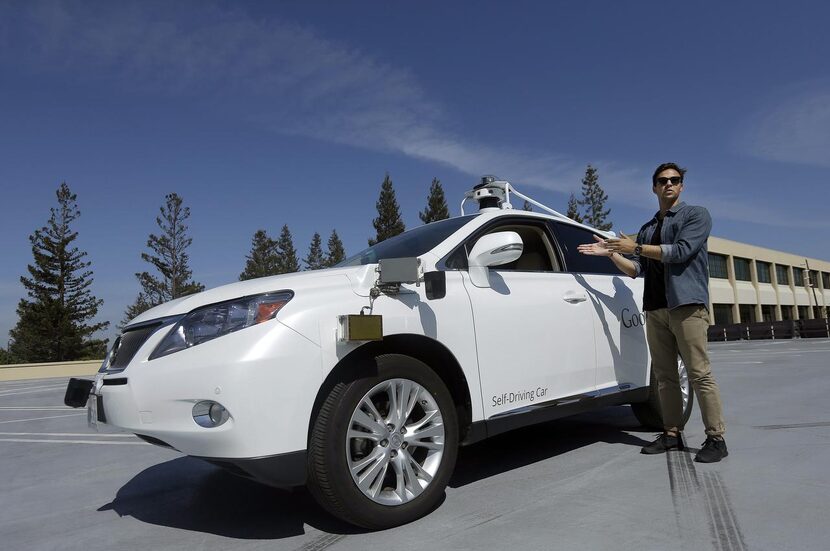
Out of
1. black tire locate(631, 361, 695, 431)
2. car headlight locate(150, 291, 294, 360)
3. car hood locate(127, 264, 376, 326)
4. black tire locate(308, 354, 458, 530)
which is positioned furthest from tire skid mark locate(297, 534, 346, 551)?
black tire locate(631, 361, 695, 431)

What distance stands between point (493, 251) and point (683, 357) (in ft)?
5.23

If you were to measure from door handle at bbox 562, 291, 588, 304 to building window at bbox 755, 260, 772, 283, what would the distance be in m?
63.2

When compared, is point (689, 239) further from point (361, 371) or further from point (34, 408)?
point (34, 408)

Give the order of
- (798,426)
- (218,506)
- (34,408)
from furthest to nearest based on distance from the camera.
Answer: (34,408)
(798,426)
(218,506)

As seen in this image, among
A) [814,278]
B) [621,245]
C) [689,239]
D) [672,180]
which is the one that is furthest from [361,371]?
[814,278]

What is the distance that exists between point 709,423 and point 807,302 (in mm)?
78105

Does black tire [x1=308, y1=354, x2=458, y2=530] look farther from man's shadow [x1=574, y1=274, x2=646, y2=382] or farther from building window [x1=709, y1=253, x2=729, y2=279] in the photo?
building window [x1=709, y1=253, x2=729, y2=279]

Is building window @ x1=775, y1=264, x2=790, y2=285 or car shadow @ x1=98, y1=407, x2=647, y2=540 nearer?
car shadow @ x1=98, y1=407, x2=647, y2=540

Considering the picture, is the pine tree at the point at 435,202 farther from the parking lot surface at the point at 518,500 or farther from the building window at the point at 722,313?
the parking lot surface at the point at 518,500

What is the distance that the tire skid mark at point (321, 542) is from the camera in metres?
2.43

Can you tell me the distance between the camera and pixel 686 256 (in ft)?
11.7

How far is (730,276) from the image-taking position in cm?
5334

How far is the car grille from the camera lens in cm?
273

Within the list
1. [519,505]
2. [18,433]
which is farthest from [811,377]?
[18,433]
